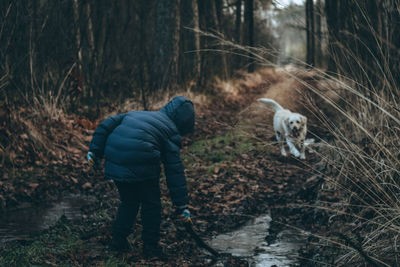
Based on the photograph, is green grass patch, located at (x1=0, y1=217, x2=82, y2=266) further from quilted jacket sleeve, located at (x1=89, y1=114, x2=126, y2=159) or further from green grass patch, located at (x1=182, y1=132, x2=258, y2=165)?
green grass patch, located at (x1=182, y1=132, x2=258, y2=165)

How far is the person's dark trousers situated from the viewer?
3430 mm

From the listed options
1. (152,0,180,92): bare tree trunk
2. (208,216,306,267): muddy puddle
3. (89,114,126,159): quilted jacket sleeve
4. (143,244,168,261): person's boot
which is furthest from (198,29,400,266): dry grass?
(152,0,180,92): bare tree trunk

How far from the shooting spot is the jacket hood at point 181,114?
11.6 ft

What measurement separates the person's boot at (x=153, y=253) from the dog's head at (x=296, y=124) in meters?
3.46

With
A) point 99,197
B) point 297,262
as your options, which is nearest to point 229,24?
point 99,197

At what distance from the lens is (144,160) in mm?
3277

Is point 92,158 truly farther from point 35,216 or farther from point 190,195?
point 190,195

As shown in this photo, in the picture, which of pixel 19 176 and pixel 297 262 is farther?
pixel 19 176

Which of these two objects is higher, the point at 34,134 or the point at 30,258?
the point at 34,134

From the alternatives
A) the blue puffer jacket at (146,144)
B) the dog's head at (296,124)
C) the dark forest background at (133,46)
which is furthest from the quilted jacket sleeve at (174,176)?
the dog's head at (296,124)

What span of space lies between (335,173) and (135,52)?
574 cm

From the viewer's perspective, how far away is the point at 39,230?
152 inches

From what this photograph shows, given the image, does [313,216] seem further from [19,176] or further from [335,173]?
[19,176]

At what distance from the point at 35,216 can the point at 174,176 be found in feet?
5.94
